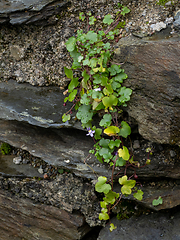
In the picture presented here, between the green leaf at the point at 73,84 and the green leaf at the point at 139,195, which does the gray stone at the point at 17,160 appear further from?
the green leaf at the point at 139,195

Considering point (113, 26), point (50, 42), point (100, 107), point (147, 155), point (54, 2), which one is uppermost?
point (54, 2)

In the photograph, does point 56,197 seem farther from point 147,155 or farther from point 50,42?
point 50,42

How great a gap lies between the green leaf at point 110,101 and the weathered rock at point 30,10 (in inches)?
53.8

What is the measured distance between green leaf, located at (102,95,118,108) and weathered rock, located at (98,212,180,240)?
1478 millimetres

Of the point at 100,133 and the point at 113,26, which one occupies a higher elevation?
the point at 113,26

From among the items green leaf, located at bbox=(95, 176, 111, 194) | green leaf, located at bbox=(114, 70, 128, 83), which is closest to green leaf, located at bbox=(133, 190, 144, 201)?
green leaf, located at bbox=(95, 176, 111, 194)

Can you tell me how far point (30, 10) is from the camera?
2.50 metres

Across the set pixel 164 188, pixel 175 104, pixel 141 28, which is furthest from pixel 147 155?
pixel 141 28

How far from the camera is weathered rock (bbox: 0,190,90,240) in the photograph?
108 inches

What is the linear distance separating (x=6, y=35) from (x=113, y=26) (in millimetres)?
1456

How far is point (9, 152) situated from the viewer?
3.11m

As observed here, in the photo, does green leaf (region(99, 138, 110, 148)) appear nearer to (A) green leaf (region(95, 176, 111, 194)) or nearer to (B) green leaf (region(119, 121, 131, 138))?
(B) green leaf (region(119, 121, 131, 138))


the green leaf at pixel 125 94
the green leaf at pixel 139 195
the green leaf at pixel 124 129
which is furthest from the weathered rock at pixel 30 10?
the green leaf at pixel 139 195

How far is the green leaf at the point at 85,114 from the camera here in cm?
210
